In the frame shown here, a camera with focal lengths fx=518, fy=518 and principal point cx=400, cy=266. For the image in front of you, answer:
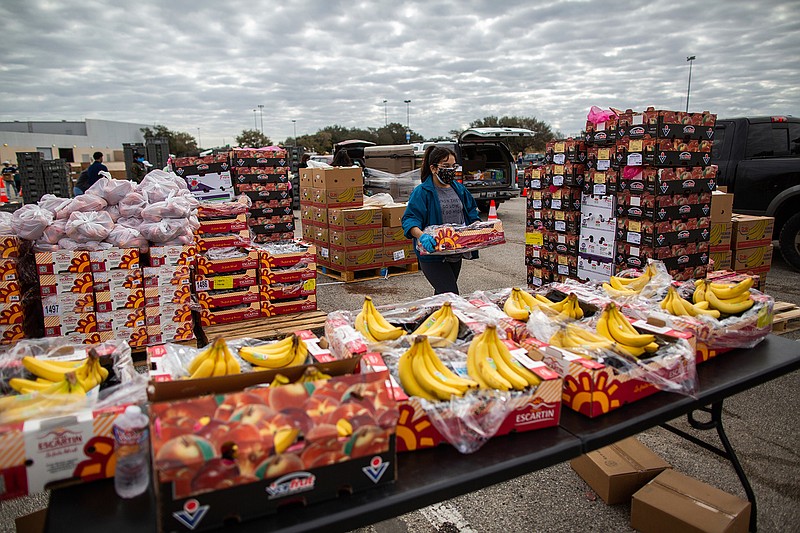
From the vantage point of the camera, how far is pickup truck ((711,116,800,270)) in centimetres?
754

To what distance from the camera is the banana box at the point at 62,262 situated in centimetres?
452

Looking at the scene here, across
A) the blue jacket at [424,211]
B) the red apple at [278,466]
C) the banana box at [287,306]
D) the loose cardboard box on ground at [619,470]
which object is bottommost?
the loose cardboard box on ground at [619,470]

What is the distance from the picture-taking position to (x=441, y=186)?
4473 millimetres

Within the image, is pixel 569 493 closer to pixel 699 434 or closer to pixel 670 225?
pixel 699 434

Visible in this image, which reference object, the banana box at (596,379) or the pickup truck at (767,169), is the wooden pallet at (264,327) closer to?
the banana box at (596,379)

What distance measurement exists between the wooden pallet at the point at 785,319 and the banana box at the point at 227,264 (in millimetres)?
5206

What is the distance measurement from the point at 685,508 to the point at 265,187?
22.6 ft

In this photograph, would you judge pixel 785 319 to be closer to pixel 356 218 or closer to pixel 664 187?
pixel 664 187

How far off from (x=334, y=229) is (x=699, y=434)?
5867mm

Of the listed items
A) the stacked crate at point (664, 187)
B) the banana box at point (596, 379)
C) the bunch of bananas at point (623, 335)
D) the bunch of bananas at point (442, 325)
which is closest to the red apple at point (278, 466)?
the bunch of bananas at point (442, 325)

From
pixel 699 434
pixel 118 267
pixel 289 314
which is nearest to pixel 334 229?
pixel 289 314

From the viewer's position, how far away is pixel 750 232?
631 centimetres

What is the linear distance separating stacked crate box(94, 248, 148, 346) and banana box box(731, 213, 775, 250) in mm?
6682

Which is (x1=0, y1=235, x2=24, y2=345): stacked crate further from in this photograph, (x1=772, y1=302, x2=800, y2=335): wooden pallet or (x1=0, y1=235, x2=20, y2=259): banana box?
(x1=772, y1=302, x2=800, y2=335): wooden pallet
